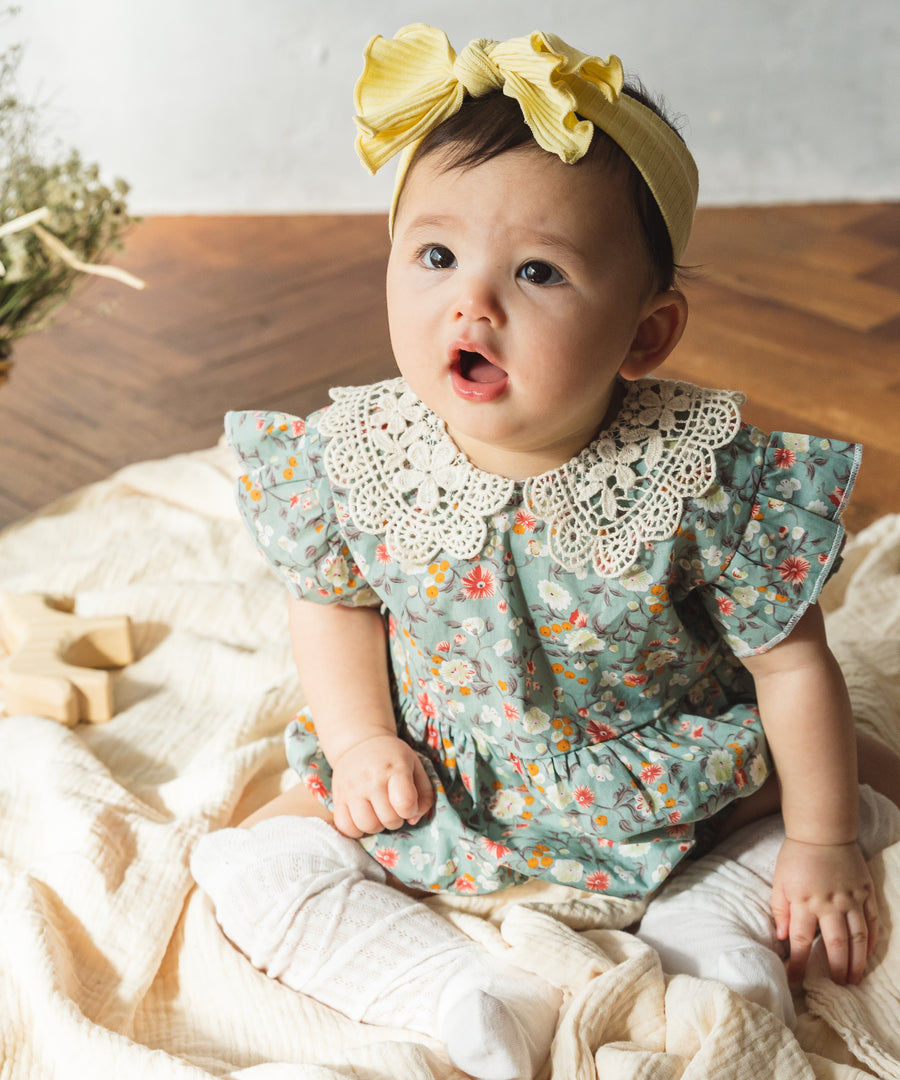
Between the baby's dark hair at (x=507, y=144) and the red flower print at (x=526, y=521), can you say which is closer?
the baby's dark hair at (x=507, y=144)

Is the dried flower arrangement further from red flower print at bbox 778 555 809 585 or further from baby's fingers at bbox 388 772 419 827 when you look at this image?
red flower print at bbox 778 555 809 585

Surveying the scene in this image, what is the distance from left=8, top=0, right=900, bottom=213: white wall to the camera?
8.55 feet

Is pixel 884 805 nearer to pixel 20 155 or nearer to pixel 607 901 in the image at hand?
pixel 607 901

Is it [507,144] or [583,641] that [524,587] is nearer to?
[583,641]

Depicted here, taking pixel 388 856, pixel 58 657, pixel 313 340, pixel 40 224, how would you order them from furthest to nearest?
pixel 313 340 < pixel 40 224 < pixel 58 657 < pixel 388 856

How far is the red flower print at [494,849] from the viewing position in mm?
868

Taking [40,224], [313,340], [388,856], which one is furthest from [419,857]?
[313,340]

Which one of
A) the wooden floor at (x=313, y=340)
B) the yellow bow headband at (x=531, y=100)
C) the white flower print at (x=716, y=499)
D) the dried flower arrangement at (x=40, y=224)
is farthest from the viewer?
the wooden floor at (x=313, y=340)

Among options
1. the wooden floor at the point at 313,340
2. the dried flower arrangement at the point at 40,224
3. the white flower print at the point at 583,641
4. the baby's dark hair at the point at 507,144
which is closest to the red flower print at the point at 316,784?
the white flower print at the point at 583,641

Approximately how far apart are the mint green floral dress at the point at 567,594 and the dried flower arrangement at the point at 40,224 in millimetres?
553

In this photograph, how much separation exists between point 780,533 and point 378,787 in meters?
0.33

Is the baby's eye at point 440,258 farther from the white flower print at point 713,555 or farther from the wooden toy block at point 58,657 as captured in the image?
the wooden toy block at point 58,657

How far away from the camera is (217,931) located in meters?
0.87

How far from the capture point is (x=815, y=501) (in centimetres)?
80
